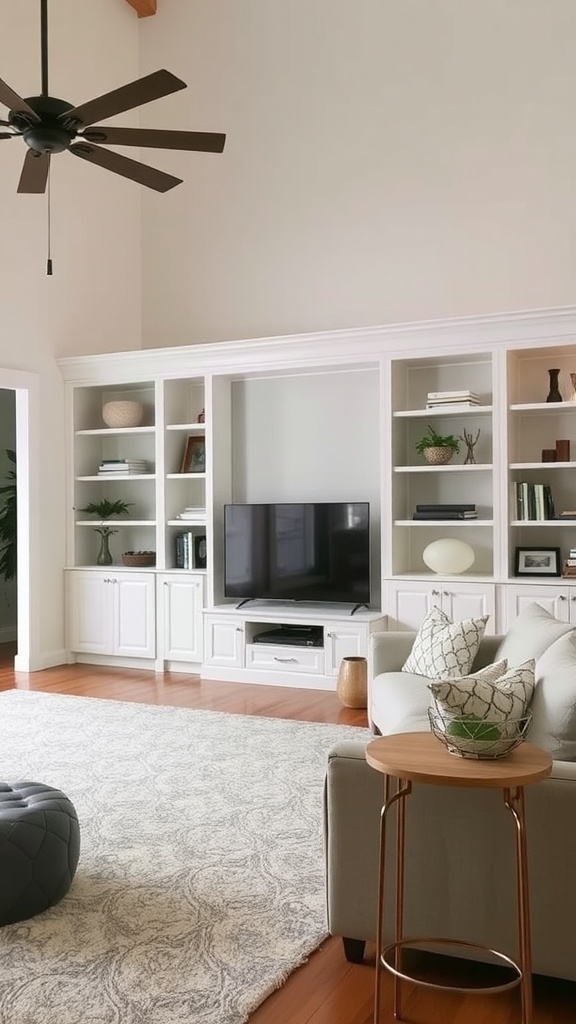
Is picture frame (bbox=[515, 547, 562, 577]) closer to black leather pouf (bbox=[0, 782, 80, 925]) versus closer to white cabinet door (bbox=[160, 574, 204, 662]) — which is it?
white cabinet door (bbox=[160, 574, 204, 662])

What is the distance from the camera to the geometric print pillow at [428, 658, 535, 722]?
228cm

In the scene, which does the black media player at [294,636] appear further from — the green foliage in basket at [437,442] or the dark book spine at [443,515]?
the green foliage in basket at [437,442]

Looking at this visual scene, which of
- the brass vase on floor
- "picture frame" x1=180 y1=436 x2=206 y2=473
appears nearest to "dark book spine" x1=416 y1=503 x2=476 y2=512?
the brass vase on floor

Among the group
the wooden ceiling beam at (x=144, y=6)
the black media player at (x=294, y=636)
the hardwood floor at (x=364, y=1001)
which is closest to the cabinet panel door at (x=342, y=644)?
the black media player at (x=294, y=636)

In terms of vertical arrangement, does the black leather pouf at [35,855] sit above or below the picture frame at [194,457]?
below

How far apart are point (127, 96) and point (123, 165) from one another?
0.59 m

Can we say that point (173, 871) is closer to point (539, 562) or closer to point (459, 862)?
point (459, 862)

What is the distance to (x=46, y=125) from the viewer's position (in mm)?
3549

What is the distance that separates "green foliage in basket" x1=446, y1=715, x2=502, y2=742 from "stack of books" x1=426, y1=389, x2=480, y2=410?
158 inches

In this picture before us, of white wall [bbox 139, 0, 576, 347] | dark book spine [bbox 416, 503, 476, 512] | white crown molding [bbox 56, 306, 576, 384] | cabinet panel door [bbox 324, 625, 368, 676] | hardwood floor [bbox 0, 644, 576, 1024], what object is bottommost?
hardwood floor [bbox 0, 644, 576, 1024]

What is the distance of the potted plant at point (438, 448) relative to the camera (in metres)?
6.15

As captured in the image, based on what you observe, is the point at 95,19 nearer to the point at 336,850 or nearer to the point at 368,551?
the point at 368,551

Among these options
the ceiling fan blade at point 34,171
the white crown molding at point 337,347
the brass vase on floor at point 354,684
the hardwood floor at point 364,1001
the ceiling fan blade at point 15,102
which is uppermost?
the ceiling fan blade at point 34,171

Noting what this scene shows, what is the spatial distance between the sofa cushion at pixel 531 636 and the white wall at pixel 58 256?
427 centimetres
